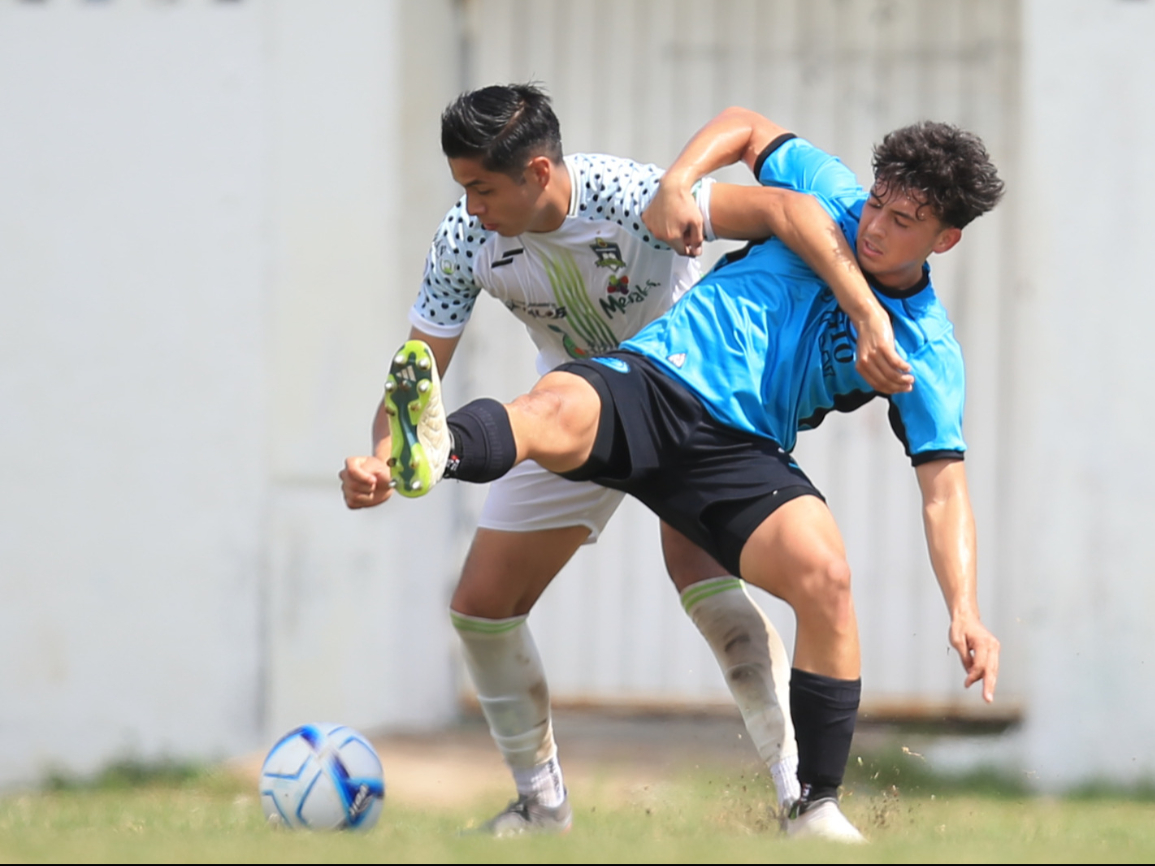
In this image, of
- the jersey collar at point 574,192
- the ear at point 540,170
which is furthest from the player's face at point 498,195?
the jersey collar at point 574,192

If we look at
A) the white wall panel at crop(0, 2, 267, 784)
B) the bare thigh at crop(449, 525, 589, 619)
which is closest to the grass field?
the white wall panel at crop(0, 2, 267, 784)

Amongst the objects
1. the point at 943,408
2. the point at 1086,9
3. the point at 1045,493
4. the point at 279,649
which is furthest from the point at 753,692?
the point at 1086,9

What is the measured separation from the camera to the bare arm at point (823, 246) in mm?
2990

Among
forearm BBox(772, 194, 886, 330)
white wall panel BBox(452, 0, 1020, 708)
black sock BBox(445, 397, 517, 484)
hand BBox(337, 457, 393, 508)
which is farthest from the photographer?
white wall panel BBox(452, 0, 1020, 708)

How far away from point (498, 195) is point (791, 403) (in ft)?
2.65

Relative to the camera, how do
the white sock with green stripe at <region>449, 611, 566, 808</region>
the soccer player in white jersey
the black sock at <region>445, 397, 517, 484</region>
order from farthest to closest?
the white sock with green stripe at <region>449, 611, 566, 808</region>
the soccer player in white jersey
the black sock at <region>445, 397, 517, 484</region>

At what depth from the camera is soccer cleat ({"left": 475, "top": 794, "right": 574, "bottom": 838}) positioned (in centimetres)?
368

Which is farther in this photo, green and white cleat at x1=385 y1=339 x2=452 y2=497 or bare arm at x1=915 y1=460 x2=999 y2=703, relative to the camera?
bare arm at x1=915 y1=460 x2=999 y2=703

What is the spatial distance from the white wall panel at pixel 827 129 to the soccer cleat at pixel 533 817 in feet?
6.84

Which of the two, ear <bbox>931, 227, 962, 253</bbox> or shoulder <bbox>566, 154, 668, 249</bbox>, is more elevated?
shoulder <bbox>566, 154, 668, 249</bbox>

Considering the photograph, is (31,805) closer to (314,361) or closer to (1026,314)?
(314,361)

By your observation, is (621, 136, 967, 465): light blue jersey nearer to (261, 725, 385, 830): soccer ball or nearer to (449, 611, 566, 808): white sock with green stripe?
(449, 611, 566, 808): white sock with green stripe

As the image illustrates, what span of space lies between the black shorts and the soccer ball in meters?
0.92

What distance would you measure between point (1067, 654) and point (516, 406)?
293 cm
